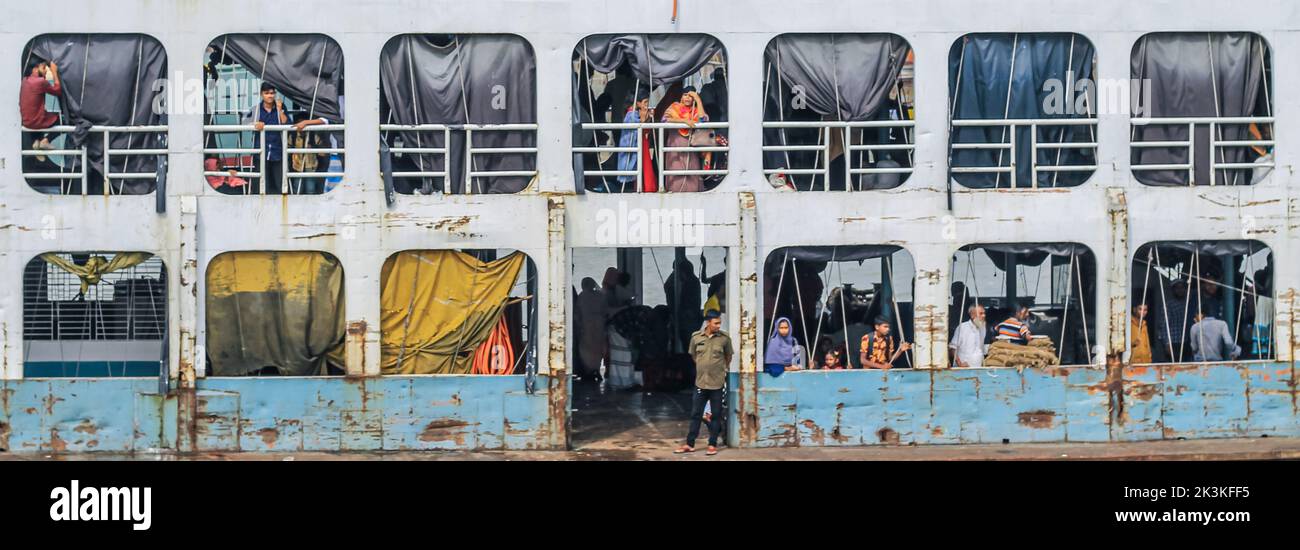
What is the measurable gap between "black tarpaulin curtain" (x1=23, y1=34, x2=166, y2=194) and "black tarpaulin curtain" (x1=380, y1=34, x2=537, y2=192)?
3015 mm

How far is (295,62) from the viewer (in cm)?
1880

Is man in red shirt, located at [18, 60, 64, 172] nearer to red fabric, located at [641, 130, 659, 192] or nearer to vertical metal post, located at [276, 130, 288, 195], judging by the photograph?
vertical metal post, located at [276, 130, 288, 195]

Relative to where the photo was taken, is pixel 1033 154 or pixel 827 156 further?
pixel 1033 154

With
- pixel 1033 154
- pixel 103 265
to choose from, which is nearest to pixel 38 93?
pixel 103 265

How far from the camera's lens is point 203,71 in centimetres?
1867

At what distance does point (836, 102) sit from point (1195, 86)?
4829mm

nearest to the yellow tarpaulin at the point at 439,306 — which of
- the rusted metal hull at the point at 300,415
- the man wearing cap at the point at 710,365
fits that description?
the rusted metal hull at the point at 300,415

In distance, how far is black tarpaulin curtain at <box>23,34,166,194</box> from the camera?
18.7 meters

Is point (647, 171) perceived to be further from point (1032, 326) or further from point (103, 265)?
point (103, 265)

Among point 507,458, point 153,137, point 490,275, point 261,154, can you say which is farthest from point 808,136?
point 153,137

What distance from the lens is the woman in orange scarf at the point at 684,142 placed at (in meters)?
19.2

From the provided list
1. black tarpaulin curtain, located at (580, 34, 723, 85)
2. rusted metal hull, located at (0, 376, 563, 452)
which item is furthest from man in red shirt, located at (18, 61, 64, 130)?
black tarpaulin curtain, located at (580, 34, 723, 85)

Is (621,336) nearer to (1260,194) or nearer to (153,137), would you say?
(153,137)

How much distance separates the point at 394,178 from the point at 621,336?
19.2 feet
